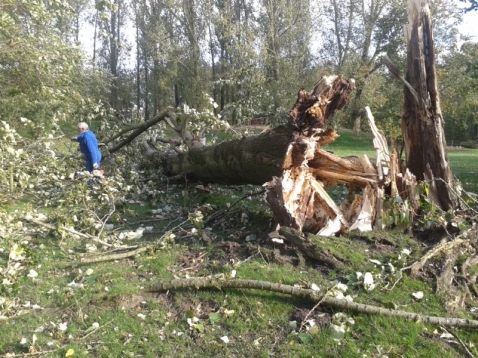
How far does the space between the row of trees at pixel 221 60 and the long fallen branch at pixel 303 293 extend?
11.2 feet

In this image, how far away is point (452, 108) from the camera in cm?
2109

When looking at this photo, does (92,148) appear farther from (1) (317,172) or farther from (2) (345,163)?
(2) (345,163)

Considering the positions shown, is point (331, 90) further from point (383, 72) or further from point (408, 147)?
point (383, 72)

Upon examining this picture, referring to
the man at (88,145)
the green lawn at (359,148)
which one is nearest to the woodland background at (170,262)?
the man at (88,145)

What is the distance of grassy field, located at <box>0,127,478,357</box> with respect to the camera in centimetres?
268

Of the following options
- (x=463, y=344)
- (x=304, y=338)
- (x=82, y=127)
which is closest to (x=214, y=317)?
(x=304, y=338)

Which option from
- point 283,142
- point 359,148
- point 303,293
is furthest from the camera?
point 359,148

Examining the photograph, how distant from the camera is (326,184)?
4.89 meters

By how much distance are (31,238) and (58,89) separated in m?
3.85

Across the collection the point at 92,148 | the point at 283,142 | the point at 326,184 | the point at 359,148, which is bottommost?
the point at 359,148

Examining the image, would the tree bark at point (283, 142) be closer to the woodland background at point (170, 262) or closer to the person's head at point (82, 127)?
the woodland background at point (170, 262)

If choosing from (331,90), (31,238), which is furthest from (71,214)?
(331,90)

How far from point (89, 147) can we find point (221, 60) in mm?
20686

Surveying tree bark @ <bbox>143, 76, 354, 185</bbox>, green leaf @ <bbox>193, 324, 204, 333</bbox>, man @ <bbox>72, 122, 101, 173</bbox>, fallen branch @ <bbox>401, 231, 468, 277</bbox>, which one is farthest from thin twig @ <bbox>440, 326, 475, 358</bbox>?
man @ <bbox>72, 122, 101, 173</bbox>
